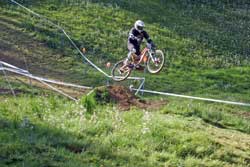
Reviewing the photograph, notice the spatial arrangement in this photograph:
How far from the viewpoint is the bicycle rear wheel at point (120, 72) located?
16.5m

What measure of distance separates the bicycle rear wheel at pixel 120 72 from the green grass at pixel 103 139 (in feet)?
9.33

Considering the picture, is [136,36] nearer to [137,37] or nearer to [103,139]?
[137,37]

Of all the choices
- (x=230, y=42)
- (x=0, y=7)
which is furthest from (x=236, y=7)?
(x=0, y=7)

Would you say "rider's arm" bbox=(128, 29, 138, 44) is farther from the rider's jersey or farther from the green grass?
the green grass

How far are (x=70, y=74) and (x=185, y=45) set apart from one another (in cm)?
885

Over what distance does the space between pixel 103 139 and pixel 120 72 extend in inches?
A: 236

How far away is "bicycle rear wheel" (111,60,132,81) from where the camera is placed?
54.0 feet

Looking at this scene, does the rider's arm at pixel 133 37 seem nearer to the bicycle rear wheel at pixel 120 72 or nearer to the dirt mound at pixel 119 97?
the bicycle rear wheel at pixel 120 72

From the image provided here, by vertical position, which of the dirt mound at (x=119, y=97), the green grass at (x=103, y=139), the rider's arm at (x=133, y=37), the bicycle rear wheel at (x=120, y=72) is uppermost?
the rider's arm at (x=133, y=37)

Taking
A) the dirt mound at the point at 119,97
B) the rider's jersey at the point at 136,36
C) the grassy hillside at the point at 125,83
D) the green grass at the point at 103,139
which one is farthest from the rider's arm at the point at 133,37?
the green grass at the point at 103,139

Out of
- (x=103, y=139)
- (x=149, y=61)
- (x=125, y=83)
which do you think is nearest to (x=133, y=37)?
(x=149, y=61)

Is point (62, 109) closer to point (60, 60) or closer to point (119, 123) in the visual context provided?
point (119, 123)

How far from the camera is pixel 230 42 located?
99.8 ft

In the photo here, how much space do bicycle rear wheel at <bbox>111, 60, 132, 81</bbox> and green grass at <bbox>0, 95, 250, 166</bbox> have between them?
2.84m
